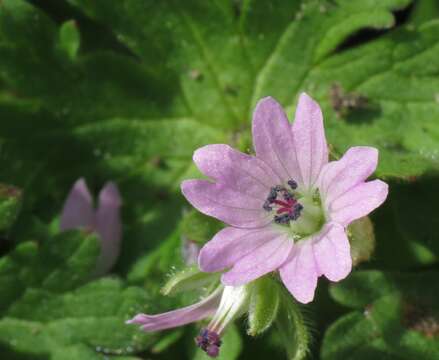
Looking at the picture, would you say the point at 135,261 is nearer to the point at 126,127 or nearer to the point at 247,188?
the point at 126,127

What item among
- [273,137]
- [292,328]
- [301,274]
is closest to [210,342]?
[292,328]

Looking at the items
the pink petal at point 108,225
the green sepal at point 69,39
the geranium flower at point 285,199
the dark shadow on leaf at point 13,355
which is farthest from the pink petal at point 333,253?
the green sepal at point 69,39

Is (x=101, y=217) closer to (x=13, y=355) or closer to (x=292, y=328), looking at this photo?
(x=13, y=355)

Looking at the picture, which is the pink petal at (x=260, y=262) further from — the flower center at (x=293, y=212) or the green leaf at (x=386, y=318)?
the green leaf at (x=386, y=318)

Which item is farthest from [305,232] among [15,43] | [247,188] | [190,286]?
[15,43]

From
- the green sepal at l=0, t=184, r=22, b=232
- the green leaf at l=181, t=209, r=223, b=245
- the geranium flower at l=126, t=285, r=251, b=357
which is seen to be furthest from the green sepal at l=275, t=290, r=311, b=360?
the green sepal at l=0, t=184, r=22, b=232

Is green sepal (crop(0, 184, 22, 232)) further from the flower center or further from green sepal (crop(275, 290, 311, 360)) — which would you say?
green sepal (crop(275, 290, 311, 360))
